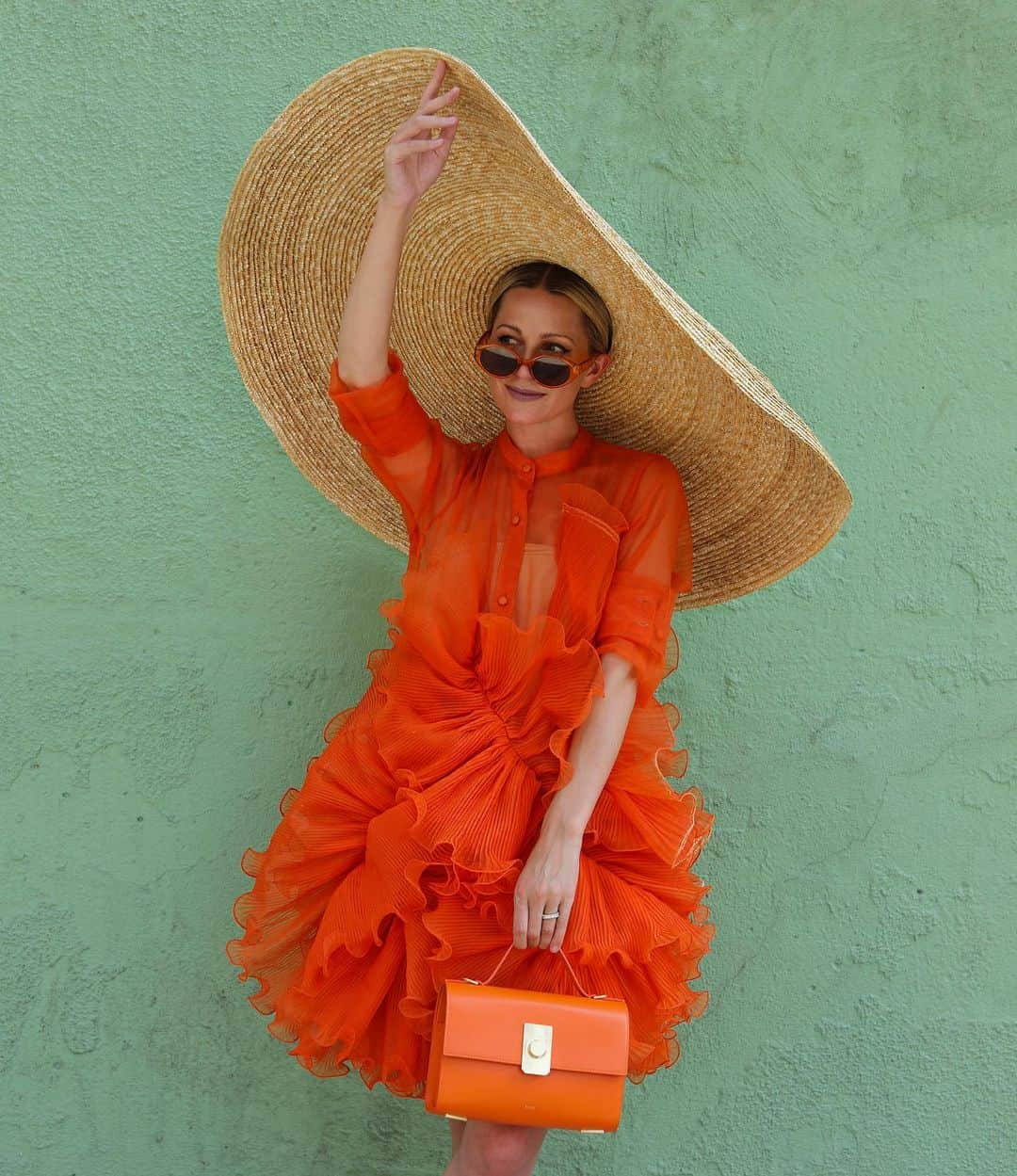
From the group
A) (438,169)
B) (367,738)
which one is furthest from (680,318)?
(367,738)

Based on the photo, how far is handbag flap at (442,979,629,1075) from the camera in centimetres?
200

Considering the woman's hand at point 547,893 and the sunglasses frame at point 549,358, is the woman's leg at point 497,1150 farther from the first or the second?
the sunglasses frame at point 549,358

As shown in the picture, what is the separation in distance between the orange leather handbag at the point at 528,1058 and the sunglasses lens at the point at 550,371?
39.5 inches

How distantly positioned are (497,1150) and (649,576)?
1.01 metres

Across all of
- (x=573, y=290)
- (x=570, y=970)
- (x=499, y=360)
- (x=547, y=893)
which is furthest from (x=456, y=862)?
(x=573, y=290)

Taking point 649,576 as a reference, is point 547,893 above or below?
below

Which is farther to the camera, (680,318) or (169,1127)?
(169,1127)

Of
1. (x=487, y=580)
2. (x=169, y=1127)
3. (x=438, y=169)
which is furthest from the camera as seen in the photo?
(x=169, y=1127)

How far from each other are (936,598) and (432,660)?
56.7 inches

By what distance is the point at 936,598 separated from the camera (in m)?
3.12

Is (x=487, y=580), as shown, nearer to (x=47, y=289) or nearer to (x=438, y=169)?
(x=438, y=169)

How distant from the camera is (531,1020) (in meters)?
2.02

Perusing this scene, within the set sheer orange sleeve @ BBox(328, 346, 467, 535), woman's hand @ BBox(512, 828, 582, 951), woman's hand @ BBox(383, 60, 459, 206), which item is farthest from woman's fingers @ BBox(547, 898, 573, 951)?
woman's hand @ BBox(383, 60, 459, 206)

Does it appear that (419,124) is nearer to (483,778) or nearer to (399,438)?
(399,438)
